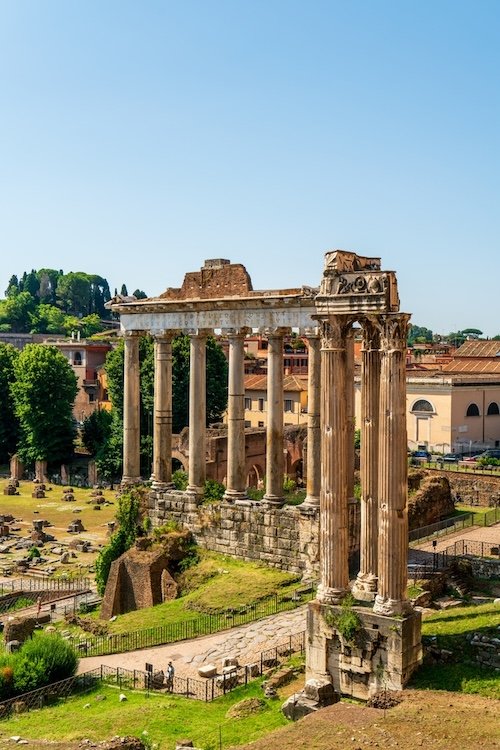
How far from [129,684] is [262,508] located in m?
9.53

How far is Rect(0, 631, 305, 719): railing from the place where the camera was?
19844 mm

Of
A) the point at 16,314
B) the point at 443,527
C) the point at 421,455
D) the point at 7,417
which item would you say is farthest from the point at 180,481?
the point at 16,314

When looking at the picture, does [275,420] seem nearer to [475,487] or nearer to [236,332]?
[236,332]

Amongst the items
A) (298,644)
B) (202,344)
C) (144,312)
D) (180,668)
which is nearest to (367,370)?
(298,644)

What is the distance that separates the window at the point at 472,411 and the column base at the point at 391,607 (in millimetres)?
48300

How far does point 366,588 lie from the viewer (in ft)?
60.5

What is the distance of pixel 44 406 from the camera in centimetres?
6762

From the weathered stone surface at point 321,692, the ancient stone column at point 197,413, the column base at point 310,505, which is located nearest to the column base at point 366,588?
the weathered stone surface at point 321,692

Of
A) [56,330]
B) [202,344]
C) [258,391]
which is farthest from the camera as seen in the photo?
[56,330]

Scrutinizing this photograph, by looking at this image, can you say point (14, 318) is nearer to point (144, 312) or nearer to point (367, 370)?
point (144, 312)

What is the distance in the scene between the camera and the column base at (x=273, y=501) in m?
29.4

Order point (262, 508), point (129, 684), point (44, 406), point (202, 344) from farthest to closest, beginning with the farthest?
point (44, 406), point (202, 344), point (262, 508), point (129, 684)

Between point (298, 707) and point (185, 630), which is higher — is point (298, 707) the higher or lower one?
the higher one

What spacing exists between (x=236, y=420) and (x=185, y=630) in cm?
849
